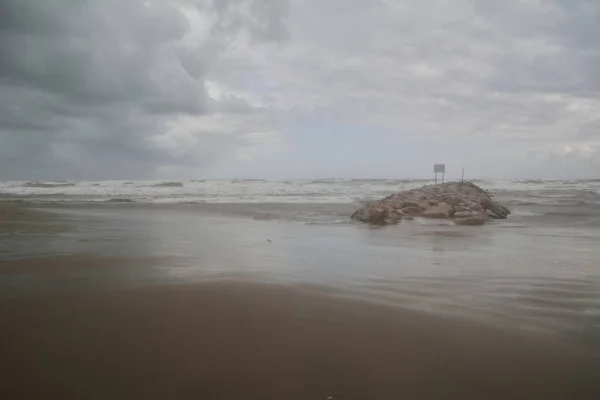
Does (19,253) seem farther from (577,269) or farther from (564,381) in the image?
(577,269)

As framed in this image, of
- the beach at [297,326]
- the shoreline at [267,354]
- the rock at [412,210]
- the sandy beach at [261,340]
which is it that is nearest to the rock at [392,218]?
the rock at [412,210]

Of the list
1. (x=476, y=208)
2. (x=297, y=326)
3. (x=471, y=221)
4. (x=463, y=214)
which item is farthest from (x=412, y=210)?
(x=297, y=326)

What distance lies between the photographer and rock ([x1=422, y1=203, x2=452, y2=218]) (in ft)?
49.5

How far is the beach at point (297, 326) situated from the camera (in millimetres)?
2562

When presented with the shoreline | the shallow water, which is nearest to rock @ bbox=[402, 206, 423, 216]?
the shallow water

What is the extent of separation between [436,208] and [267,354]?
13782 mm

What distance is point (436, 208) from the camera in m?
15.5

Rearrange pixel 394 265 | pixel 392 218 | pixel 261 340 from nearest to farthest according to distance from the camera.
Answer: pixel 261 340
pixel 394 265
pixel 392 218

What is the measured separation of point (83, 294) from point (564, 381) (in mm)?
4402

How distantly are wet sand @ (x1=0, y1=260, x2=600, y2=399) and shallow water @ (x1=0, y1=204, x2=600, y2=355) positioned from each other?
1.82 feet

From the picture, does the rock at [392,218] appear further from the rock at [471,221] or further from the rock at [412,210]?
the rock at [471,221]

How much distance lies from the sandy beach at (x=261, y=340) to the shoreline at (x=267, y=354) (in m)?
0.01

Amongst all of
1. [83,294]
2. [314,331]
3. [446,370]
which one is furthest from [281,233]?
[446,370]

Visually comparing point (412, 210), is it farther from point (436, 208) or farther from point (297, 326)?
point (297, 326)
